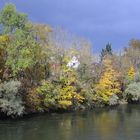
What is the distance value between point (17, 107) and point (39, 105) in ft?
29.0

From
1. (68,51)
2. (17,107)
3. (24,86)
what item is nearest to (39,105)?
(24,86)

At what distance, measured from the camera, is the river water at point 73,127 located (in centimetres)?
4244

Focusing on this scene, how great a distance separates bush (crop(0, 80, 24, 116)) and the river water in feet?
4.88

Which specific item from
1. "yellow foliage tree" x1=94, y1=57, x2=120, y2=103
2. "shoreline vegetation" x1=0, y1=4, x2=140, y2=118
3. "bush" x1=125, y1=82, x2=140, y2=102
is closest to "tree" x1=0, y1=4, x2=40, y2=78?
"shoreline vegetation" x1=0, y1=4, x2=140, y2=118

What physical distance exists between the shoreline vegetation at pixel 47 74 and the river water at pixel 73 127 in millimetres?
3171

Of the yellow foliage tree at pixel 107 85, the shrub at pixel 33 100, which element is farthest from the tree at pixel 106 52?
the shrub at pixel 33 100

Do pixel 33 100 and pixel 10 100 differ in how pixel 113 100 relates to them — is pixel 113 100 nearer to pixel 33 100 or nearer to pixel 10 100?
pixel 33 100

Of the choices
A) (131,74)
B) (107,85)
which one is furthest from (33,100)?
(131,74)

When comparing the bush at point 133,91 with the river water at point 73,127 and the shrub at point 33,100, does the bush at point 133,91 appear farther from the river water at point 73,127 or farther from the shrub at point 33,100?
the shrub at point 33,100

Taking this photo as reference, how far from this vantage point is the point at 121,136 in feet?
139

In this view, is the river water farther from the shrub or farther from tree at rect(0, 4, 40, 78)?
tree at rect(0, 4, 40, 78)

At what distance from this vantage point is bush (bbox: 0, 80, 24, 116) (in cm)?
5356

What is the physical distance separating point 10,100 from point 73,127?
32.4 ft

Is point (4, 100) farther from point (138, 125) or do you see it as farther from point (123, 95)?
point (123, 95)
